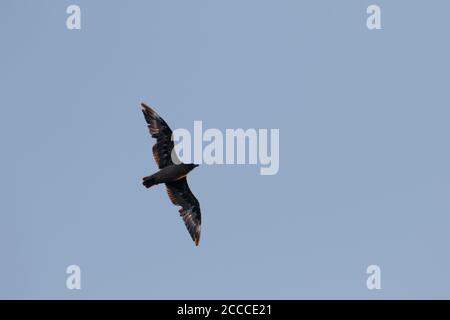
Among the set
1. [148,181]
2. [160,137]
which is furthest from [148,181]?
[160,137]

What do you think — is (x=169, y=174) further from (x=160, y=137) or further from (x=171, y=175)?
(x=160, y=137)

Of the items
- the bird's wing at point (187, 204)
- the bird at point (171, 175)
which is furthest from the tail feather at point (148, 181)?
the bird's wing at point (187, 204)

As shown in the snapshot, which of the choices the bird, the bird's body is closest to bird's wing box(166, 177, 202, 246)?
the bird

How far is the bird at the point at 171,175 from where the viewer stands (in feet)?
161

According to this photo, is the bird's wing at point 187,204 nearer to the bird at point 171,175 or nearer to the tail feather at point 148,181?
the bird at point 171,175

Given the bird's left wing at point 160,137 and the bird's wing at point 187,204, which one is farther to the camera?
the bird's wing at point 187,204

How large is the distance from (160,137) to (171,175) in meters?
1.86

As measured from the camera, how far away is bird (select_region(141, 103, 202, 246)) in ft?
161

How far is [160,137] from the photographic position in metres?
49.6

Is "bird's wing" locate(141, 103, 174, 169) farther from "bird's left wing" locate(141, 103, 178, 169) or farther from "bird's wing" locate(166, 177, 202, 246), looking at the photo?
"bird's wing" locate(166, 177, 202, 246)

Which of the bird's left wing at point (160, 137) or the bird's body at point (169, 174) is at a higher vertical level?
the bird's left wing at point (160, 137)
